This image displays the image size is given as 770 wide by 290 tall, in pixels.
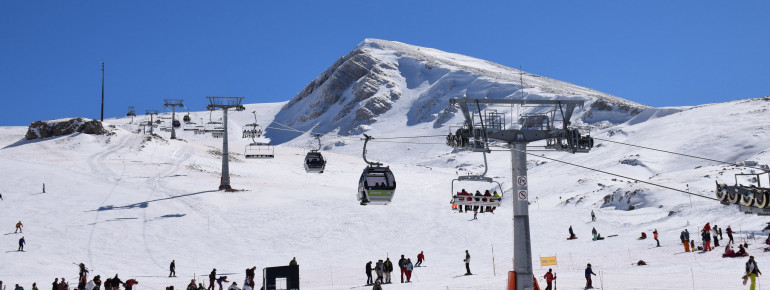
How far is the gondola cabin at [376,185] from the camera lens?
90.7ft

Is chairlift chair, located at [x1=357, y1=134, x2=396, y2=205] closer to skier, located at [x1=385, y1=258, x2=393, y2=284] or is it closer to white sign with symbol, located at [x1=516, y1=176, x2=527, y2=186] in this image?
skier, located at [x1=385, y1=258, x2=393, y2=284]

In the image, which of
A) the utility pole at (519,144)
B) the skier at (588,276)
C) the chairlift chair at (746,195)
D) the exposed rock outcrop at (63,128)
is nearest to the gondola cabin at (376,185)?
the utility pole at (519,144)

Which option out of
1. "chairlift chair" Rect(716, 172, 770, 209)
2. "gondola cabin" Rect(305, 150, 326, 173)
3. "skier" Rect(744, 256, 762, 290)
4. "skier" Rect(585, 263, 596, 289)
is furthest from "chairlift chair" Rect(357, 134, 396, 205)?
"gondola cabin" Rect(305, 150, 326, 173)

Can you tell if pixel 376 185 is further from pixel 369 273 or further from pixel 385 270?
pixel 385 270

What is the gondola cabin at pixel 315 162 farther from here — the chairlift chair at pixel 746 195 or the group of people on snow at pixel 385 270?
the chairlift chair at pixel 746 195

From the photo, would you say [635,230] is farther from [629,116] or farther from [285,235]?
[629,116]

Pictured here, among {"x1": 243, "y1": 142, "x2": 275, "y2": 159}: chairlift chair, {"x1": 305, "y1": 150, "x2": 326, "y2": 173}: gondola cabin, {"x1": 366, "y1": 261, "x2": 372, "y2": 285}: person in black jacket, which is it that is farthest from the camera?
{"x1": 243, "y1": 142, "x2": 275, "y2": 159}: chairlift chair

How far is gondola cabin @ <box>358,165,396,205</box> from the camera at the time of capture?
27641 mm

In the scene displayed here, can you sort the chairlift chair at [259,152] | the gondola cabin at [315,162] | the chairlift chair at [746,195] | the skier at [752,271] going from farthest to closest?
the chairlift chair at [259,152] < the gondola cabin at [315,162] < the skier at [752,271] < the chairlift chair at [746,195]

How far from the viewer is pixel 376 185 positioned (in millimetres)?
27672

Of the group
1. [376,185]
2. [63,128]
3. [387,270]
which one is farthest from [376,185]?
[63,128]

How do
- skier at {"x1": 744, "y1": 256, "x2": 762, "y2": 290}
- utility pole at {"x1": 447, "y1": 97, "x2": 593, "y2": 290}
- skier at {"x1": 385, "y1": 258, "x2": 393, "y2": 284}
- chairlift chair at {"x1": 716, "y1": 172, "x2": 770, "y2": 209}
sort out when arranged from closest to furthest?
chairlift chair at {"x1": 716, "y1": 172, "x2": 770, "y2": 209}, skier at {"x1": 744, "y1": 256, "x2": 762, "y2": 290}, utility pole at {"x1": 447, "y1": 97, "x2": 593, "y2": 290}, skier at {"x1": 385, "y1": 258, "x2": 393, "y2": 284}

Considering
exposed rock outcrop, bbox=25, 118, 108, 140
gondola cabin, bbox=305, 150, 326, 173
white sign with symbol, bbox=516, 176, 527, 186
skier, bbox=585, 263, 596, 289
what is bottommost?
skier, bbox=585, 263, 596, 289

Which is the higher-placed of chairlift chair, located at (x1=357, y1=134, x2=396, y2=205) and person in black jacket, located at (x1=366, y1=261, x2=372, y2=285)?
chairlift chair, located at (x1=357, y1=134, x2=396, y2=205)
